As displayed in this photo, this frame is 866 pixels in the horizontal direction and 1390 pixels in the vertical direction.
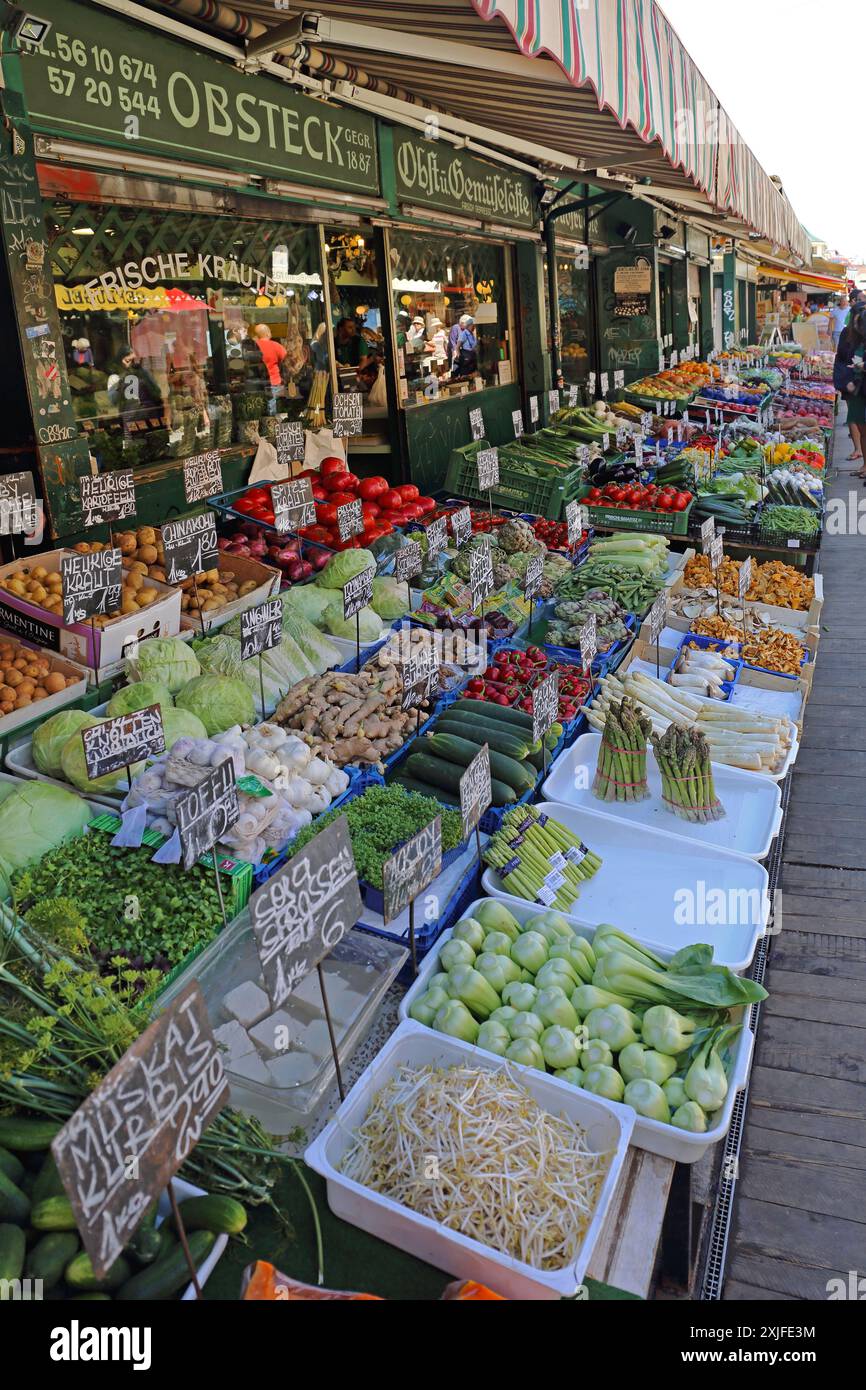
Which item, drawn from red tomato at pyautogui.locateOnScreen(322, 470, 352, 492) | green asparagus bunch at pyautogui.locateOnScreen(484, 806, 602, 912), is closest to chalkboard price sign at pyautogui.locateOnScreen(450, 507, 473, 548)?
red tomato at pyautogui.locateOnScreen(322, 470, 352, 492)

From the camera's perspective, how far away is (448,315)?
9.17m

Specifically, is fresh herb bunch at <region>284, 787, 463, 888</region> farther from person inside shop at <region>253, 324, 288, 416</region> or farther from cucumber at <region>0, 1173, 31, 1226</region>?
person inside shop at <region>253, 324, 288, 416</region>

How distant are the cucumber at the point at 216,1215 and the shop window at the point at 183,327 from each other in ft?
13.7

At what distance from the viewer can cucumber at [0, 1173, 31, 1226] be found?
1.75 meters

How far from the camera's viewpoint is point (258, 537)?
5.40m

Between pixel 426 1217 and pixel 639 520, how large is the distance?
6175mm

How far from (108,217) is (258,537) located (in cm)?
183

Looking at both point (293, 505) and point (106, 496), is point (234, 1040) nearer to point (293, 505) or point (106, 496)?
point (106, 496)

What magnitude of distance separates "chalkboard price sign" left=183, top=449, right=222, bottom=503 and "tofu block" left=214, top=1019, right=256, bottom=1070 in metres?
2.87

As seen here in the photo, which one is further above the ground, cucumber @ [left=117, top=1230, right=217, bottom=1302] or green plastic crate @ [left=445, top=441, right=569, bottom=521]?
green plastic crate @ [left=445, top=441, right=569, bottom=521]

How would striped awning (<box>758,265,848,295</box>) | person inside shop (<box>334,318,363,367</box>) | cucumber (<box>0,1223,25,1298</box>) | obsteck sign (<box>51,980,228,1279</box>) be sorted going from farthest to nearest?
striped awning (<box>758,265,848,295</box>) < person inside shop (<box>334,318,363,367</box>) < cucumber (<box>0,1223,25,1298</box>) < obsteck sign (<box>51,980,228,1279</box>)

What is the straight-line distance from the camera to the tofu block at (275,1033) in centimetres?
243

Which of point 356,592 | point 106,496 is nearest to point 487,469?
point 356,592

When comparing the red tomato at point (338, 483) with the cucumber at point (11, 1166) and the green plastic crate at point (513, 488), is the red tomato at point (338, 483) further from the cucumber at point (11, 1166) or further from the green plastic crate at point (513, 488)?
the cucumber at point (11, 1166)
